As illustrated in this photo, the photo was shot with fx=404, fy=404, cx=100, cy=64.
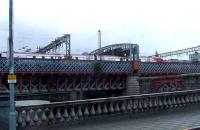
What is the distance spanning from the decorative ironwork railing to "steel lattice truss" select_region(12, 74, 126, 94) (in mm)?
33011

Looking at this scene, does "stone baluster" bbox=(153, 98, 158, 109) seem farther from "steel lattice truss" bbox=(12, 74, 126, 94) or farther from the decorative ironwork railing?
"steel lattice truss" bbox=(12, 74, 126, 94)

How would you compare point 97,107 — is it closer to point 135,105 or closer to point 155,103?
point 135,105

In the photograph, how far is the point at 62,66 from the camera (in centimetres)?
5678

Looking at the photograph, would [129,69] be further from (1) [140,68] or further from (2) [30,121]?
(2) [30,121]

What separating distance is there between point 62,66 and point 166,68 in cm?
2081

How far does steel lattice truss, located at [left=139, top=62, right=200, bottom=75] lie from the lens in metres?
65.5

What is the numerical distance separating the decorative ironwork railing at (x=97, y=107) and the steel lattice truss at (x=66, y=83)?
108 feet

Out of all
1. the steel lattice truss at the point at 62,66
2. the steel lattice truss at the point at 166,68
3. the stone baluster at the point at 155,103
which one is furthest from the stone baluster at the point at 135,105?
the steel lattice truss at the point at 166,68

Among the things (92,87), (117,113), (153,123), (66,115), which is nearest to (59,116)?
(66,115)

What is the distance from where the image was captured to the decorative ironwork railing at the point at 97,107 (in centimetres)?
1560

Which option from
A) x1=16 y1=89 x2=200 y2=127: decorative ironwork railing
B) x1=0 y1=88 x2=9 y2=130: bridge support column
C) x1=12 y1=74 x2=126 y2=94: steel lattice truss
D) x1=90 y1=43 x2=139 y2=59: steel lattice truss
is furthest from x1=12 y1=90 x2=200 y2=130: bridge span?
x1=90 y1=43 x2=139 y2=59: steel lattice truss

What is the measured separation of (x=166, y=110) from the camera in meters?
20.6

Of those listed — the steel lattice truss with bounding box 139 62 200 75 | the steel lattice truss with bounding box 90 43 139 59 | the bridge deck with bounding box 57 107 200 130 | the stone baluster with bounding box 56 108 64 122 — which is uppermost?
the steel lattice truss with bounding box 90 43 139 59

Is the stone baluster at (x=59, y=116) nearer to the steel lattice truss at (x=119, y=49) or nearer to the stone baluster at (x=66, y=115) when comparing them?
the stone baluster at (x=66, y=115)
